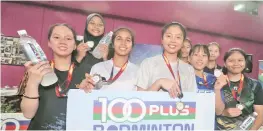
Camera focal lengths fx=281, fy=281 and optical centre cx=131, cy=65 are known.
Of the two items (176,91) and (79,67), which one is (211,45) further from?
(79,67)

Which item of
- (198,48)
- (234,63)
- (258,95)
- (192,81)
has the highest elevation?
(198,48)

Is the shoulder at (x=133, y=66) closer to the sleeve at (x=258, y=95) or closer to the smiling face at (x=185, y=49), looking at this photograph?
the smiling face at (x=185, y=49)

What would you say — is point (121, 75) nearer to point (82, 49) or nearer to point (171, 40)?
point (82, 49)

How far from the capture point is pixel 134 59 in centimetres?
194

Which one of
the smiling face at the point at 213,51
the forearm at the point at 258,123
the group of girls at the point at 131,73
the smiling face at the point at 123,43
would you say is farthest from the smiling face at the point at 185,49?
the forearm at the point at 258,123

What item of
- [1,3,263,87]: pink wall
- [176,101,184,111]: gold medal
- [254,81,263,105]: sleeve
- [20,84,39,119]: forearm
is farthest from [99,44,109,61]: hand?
[254,81,263,105]: sleeve

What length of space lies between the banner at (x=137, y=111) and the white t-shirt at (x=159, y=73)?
68 mm

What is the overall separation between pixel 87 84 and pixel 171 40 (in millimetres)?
663

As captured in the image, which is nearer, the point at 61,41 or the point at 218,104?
the point at 61,41

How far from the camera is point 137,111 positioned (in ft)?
6.24

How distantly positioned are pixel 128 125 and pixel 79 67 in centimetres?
51

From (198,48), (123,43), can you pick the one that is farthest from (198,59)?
(123,43)

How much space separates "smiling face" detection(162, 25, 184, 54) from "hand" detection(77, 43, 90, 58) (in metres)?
0.55

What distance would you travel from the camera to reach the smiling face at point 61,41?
1750mm
